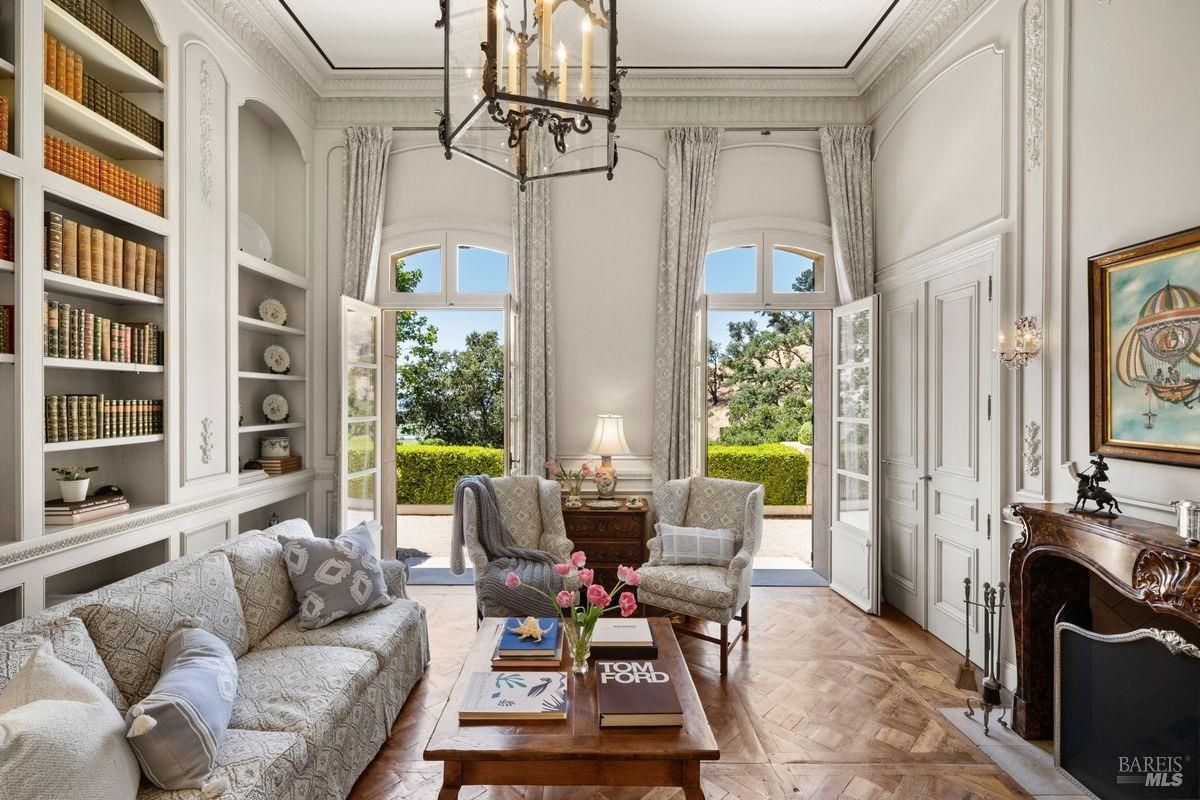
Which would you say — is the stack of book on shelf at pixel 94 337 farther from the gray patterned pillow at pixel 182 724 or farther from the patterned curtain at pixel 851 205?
the patterned curtain at pixel 851 205

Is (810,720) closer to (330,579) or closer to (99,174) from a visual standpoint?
(330,579)

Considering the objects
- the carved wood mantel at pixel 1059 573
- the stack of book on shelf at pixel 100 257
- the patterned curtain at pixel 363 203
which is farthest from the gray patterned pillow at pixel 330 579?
the carved wood mantel at pixel 1059 573

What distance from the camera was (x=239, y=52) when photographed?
389 cm

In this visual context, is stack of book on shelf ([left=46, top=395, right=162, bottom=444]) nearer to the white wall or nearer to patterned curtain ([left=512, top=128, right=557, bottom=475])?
the white wall

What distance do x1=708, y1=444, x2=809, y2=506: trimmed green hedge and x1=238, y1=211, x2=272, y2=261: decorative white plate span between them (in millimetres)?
5832

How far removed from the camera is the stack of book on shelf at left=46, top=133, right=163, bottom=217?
2633 mm

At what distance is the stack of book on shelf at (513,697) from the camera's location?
2.03 m

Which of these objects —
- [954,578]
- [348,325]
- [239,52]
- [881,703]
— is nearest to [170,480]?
[348,325]

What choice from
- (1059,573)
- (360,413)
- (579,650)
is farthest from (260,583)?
(1059,573)

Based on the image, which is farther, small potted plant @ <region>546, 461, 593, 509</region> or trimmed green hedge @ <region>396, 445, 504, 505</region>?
trimmed green hedge @ <region>396, 445, 504, 505</region>

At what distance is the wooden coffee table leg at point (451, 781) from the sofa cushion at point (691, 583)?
1.85 meters

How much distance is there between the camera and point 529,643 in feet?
8.40

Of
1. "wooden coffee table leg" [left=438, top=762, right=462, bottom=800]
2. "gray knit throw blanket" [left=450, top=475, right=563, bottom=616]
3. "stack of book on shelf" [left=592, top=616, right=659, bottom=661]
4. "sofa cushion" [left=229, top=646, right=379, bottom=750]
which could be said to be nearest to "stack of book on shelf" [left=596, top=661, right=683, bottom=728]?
"stack of book on shelf" [left=592, top=616, right=659, bottom=661]

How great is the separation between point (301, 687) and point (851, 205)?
456cm
